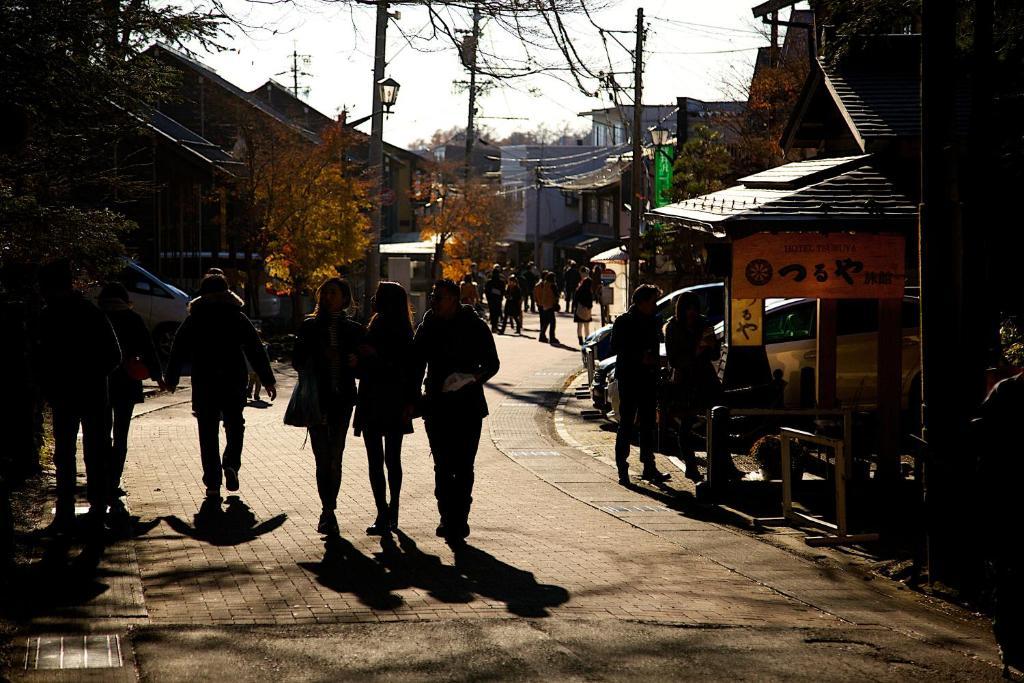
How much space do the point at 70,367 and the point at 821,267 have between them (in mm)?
5880

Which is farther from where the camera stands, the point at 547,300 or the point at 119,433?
the point at 547,300

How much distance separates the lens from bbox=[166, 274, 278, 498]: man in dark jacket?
9.62 metres

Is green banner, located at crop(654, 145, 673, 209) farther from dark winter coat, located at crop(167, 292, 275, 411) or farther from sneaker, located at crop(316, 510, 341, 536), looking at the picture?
sneaker, located at crop(316, 510, 341, 536)

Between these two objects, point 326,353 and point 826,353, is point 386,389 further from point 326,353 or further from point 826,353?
point 826,353

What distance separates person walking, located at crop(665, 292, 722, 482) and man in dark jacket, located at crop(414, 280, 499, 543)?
3.85 m

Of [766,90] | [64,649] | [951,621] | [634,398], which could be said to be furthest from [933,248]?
[766,90]

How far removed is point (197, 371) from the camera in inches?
380

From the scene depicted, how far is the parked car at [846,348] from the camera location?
588 inches

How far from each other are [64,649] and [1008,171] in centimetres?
835

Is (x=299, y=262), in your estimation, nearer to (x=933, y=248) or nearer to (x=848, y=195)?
(x=848, y=195)

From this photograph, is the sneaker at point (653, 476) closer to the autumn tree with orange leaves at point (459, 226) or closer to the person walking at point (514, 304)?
the person walking at point (514, 304)

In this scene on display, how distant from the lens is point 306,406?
28.7 ft

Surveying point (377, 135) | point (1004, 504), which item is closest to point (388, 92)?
point (377, 135)

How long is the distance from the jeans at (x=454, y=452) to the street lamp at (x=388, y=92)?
1545 cm
